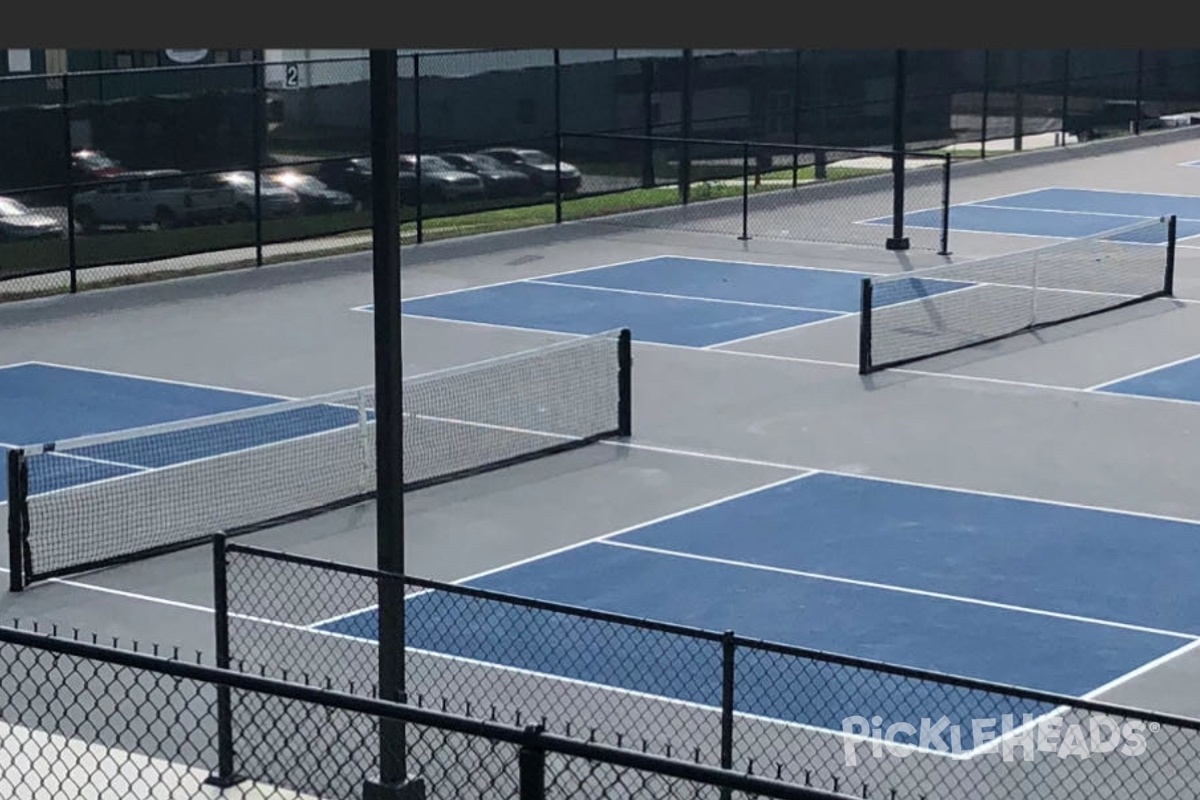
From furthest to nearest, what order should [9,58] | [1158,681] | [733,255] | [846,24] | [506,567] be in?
[9,58], [733,255], [506,567], [1158,681], [846,24]

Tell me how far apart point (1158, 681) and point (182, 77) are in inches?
1361

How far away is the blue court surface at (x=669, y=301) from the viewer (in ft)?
84.2

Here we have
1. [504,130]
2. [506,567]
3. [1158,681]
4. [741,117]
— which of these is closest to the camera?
[1158,681]

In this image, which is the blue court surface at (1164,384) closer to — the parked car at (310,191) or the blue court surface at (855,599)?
the blue court surface at (855,599)

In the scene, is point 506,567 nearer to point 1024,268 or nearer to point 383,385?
point 383,385

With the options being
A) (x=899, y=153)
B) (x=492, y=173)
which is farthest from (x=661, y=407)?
(x=492, y=173)

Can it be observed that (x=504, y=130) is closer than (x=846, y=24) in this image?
No

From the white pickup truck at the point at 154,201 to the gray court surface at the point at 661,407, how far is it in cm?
98

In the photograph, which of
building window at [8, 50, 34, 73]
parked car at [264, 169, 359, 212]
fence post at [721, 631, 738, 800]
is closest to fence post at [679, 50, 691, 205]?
parked car at [264, 169, 359, 212]

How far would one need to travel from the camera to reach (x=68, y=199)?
28094 millimetres

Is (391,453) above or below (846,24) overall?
below

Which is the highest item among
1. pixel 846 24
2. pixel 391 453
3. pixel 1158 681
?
pixel 846 24

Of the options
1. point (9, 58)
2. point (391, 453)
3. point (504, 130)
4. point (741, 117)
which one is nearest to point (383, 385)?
point (391, 453)

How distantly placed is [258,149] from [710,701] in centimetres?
1878
